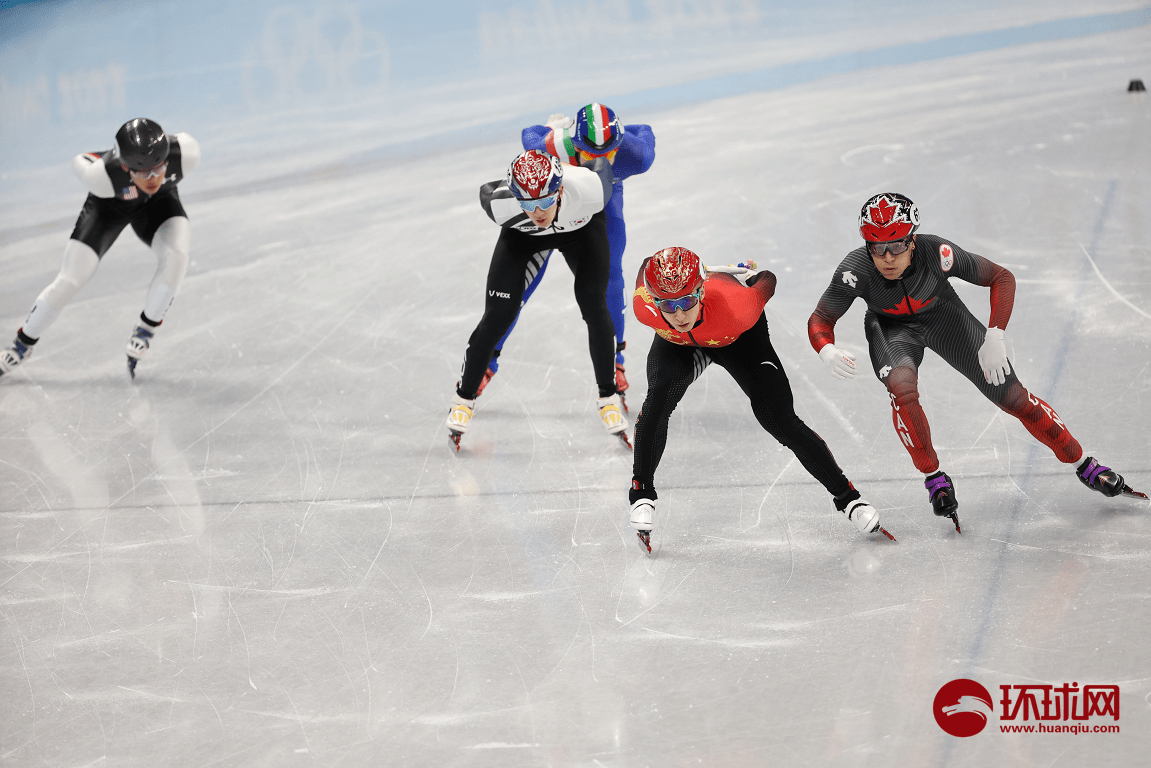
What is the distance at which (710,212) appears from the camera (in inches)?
288

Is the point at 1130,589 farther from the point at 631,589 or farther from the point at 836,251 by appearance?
the point at 836,251

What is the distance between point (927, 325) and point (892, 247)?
0.38m

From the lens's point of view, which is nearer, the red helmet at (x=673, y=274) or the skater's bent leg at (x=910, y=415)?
the red helmet at (x=673, y=274)

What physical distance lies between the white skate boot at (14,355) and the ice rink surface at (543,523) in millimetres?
87

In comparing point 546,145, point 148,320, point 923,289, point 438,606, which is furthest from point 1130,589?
point 148,320

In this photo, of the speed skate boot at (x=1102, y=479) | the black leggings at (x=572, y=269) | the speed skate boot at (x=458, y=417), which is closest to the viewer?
the speed skate boot at (x=1102, y=479)

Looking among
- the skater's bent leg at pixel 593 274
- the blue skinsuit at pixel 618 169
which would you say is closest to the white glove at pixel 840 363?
the skater's bent leg at pixel 593 274

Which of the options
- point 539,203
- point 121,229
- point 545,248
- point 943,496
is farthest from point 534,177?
point 121,229

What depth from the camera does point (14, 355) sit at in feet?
19.2

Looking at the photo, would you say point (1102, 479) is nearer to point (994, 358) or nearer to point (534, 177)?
point (994, 358)

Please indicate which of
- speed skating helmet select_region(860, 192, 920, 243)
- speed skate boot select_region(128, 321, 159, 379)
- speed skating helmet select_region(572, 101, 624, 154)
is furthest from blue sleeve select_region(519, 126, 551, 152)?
speed skate boot select_region(128, 321, 159, 379)

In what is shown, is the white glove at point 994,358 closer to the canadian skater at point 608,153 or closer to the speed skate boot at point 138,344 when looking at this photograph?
the canadian skater at point 608,153

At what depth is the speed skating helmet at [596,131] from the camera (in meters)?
4.66

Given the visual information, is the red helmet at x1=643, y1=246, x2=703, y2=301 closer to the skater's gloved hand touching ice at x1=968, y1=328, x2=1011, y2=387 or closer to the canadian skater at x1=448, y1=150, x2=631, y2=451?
the canadian skater at x1=448, y1=150, x2=631, y2=451
